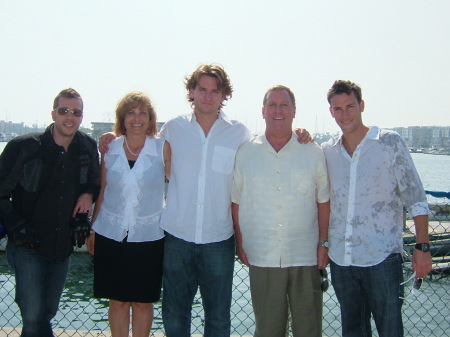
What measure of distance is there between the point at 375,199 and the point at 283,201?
0.67 meters

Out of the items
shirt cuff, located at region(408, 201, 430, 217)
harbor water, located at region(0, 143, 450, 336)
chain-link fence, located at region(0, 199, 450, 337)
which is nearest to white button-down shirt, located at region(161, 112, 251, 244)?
shirt cuff, located at region(408, 201, 430, 217)

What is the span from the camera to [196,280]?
3896 mm

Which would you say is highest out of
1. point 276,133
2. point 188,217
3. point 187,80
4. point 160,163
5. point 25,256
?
point 187,80

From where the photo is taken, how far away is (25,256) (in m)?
3.54

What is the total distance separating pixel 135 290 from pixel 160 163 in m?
1.03

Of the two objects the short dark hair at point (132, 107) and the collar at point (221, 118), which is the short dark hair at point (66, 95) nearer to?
the short dark hair at point (132, 107)

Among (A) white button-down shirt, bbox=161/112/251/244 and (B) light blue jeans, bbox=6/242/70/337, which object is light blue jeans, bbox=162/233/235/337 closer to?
(A) white button-down shirt, bbox=161/112/251/244

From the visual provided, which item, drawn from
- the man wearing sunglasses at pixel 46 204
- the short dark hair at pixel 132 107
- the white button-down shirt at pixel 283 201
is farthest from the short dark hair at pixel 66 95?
the white button-down shirt at pixel 283 201

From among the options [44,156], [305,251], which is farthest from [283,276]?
[44,156]

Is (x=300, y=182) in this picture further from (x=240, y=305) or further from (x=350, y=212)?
(x=240, y=305)

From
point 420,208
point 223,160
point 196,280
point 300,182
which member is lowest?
point 196,280

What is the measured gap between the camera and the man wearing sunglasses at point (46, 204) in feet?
11.5

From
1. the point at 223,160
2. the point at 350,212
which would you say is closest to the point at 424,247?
the point at 350,212

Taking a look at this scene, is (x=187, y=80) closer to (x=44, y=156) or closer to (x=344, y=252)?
(x=44, y=156)
